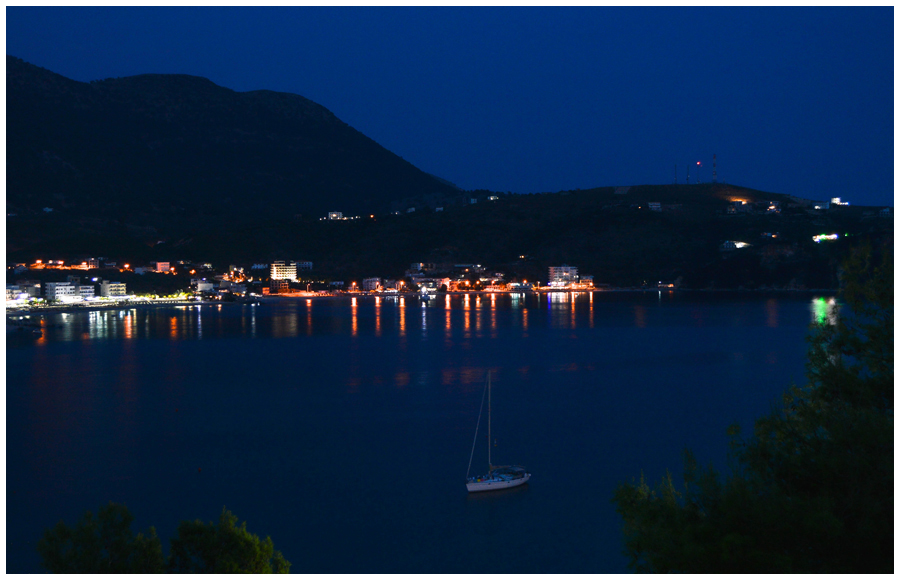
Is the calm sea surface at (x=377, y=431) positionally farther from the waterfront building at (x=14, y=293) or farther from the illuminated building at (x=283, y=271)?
the illuminated building at (x=283, y=271)

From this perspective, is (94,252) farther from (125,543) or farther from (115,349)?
(125,543)

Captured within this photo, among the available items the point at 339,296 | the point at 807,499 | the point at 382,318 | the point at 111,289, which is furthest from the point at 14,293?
the point at 807,499

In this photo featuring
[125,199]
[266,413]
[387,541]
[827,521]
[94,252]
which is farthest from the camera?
[125,199]

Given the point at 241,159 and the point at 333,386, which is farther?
the point at 241,159

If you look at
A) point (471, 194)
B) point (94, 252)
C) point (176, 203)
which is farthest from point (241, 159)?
point (94, 252)

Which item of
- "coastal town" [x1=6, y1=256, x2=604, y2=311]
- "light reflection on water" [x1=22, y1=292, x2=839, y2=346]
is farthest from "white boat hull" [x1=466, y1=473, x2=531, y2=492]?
"coastal town" [x1=6, y1=256, x2=604, y2=311]

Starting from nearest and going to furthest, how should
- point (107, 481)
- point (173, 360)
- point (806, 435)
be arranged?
1. point (806, 435)
2. point (107, 481)
3. point (173, 360)

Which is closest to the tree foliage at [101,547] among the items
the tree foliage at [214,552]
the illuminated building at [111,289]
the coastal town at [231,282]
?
the tree foliage at [214,552]
